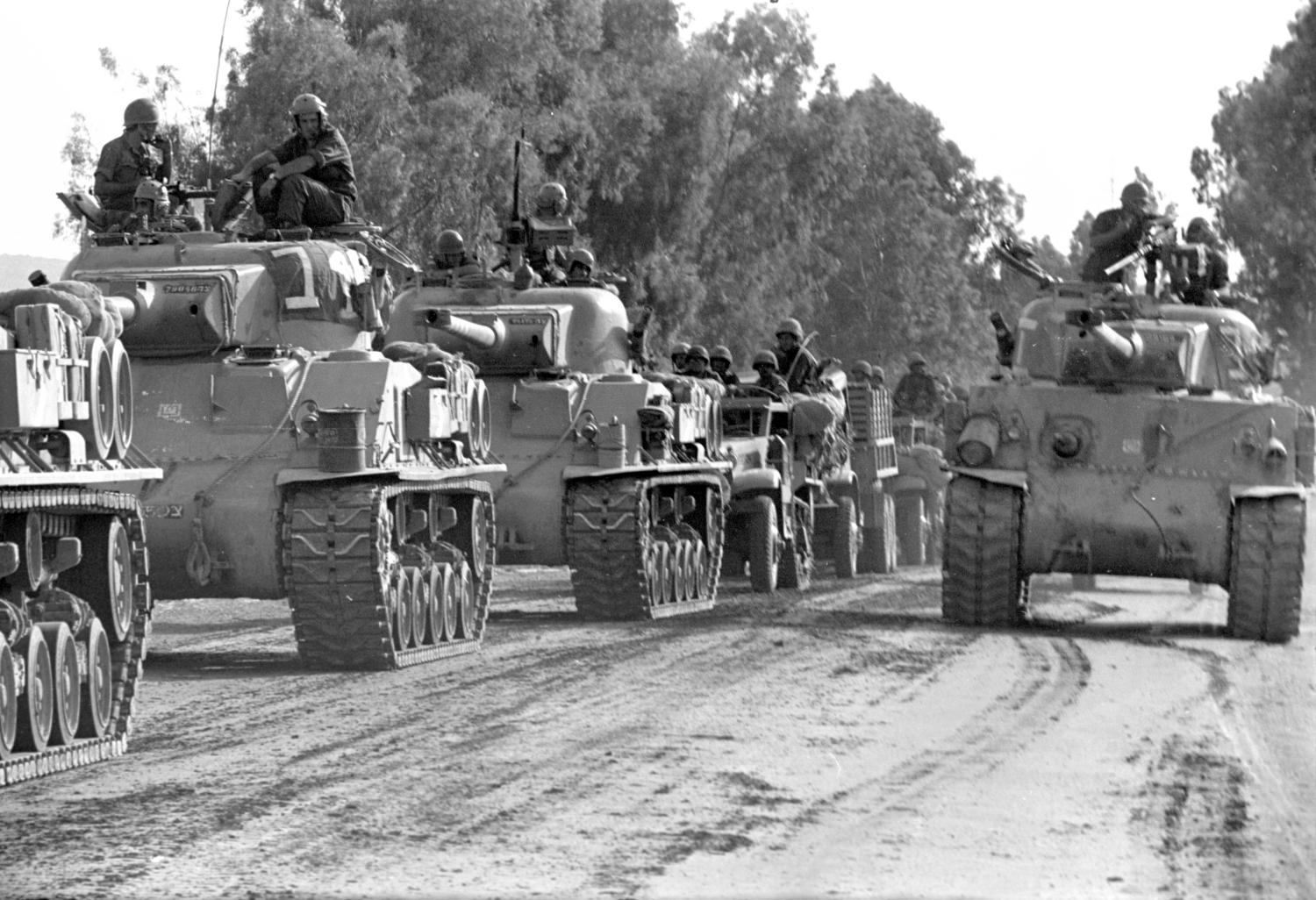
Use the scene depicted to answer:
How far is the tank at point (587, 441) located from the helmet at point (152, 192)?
2079mm

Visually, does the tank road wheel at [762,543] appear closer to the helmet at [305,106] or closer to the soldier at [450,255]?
the soldier at [450,255]

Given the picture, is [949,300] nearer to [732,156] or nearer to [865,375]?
[732,156]

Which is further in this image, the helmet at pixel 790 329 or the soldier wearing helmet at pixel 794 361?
the helmet at pixel 790 329

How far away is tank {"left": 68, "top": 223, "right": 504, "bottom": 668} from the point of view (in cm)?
1447

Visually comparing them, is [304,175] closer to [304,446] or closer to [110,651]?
[304,446]

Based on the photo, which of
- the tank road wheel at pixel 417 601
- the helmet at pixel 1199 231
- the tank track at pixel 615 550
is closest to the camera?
the tank road wheel at pixel 417 601

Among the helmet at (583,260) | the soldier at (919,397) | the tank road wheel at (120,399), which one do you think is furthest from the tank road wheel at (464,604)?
the soldier at (919,397)

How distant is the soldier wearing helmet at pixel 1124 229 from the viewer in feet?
67.4

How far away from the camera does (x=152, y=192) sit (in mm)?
17219

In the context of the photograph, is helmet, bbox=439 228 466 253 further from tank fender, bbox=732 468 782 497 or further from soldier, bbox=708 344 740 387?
soldier, bbox=708 344 740 387

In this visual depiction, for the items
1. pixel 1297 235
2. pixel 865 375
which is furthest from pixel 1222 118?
pixel 865 375

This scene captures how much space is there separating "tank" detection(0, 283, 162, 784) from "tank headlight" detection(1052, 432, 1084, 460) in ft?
27.9

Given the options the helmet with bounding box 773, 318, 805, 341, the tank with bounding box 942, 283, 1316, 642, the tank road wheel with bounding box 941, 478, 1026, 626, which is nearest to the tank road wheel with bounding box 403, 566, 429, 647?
the tank road wheel with bounding box 941, 478, 1026, 626

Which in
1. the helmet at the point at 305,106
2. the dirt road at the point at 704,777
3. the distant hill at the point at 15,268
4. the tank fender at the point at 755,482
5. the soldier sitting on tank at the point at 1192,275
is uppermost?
the distant hill at the point at 15,268
